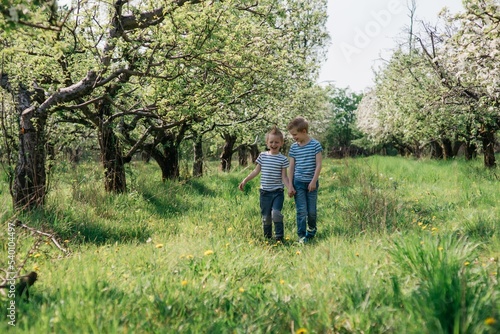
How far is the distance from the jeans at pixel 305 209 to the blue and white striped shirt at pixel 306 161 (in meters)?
0.11

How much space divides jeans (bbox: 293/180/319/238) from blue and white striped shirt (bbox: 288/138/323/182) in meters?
0.11

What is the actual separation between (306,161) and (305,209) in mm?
720

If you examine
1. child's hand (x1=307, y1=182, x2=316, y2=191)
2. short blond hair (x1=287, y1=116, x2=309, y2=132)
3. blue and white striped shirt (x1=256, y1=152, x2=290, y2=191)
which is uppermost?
short blond hair (x1=287, y1=116, x2=309, y2=132)

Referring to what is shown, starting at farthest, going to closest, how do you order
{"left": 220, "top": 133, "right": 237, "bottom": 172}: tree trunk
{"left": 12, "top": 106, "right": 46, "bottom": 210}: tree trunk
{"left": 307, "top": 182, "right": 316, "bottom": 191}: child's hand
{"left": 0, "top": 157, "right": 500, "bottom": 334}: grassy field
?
{"left": 220, "top": 133, "right": 237, "bottom": 172}: tree trunk
{"left": 12, "top": 106, "right": 46, "bottom": 210}: tree trunk
{"left": 307, "top": 182, "right": 316, "bottom": 191}: child's hand
{"left": 0, "top": 157, "right": 500, "bottom": 334}: grassy field

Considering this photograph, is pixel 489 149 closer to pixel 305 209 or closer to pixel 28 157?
pixel 305 209

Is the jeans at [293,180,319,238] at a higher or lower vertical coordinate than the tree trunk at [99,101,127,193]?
lower

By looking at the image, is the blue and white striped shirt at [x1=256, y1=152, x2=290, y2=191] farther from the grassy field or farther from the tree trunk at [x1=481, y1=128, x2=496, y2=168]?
the tree trunk at [x1=481, y1=128, x2=496, y2=168]

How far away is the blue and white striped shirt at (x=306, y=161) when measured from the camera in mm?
5535

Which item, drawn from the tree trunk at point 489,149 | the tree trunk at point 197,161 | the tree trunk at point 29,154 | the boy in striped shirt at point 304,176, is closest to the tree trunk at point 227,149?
the tree trunk at point 197,161

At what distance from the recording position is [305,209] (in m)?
5.43

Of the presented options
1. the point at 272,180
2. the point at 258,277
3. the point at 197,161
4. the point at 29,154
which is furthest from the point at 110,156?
the point at 258,277

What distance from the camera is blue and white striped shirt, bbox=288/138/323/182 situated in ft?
18.2

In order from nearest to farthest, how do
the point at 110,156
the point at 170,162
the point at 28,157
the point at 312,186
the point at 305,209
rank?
the point at 312,186
the point at 305,209
the point at 28,157
the point at 110,156
the point at 170,162

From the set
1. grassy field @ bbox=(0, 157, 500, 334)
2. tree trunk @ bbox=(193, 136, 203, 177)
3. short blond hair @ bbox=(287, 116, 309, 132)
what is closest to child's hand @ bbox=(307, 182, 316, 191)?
grassy field @ bbox=(0, 157, 500, 334)
